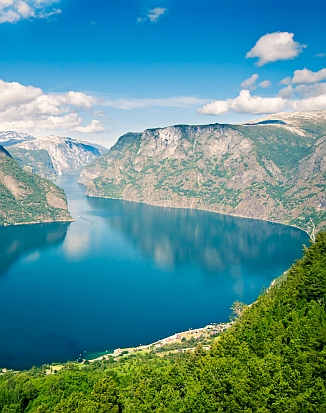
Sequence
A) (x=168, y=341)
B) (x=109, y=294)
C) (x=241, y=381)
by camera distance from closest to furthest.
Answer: (x=241, y=381) → (x=168, y=341) → (x=109, y=294)

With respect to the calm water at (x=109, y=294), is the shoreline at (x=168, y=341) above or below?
above

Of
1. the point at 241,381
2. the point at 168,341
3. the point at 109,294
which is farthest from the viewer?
the point at 109,294

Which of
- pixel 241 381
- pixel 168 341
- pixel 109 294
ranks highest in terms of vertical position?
pixel 241 381

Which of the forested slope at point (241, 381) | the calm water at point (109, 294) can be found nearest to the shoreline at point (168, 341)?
the calm water at point (109, 294)

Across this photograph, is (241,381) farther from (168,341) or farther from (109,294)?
(109,294)

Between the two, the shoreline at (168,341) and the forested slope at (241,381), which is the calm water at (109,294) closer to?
the shoreline at (168,341)

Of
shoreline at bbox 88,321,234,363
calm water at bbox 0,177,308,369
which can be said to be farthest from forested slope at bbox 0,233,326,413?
calm water at bbox 0,177,308,369

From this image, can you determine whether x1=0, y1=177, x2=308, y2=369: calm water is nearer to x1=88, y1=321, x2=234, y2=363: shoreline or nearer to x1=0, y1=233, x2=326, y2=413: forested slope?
x1=88, y1=321, x2=234, y2=363: shoreline

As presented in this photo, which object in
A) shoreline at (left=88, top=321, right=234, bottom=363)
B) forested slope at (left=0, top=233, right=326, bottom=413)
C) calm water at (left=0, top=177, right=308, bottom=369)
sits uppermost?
forested slope at (left=0, top=233, right=326, bottom=413)

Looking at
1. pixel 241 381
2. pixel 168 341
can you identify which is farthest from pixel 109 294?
pixel 241 381
